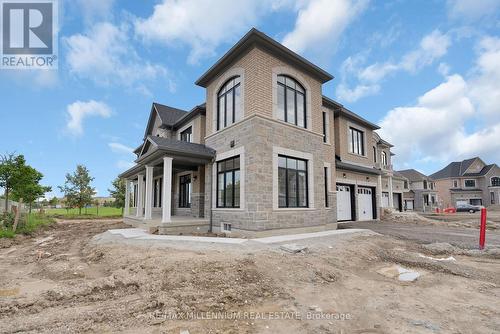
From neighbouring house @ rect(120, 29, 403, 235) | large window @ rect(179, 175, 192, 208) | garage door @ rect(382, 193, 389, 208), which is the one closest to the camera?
neighbouring house @ rect(120, 29, 403, 235)

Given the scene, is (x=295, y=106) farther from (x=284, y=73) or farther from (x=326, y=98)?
(x=326, y=98)

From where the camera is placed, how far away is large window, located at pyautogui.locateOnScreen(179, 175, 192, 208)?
15490 mm

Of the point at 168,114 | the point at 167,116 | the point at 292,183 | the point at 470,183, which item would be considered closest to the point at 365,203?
the point at 292,183

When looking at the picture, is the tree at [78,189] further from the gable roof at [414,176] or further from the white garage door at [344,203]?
the gable roof at [414,176]

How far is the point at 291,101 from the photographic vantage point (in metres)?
11.8

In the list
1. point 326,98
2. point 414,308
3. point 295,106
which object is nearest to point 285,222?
point 295,106

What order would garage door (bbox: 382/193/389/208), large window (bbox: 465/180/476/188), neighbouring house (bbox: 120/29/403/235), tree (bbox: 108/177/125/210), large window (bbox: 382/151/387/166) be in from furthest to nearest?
large window (bbox: 465/180/476/188) < tree (bbox: 108/177/125/210) < large window (bbox: 382/151/387/166) < garage door (bbox: 382/193/389/208) < neighbouring house (bbox: 120/29/403/235)

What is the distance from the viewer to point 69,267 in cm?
732

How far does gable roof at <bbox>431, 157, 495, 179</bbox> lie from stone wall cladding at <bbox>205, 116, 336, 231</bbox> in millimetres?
51534

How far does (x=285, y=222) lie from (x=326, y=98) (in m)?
8.58

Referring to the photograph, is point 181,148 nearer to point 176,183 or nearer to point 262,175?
point 262,175

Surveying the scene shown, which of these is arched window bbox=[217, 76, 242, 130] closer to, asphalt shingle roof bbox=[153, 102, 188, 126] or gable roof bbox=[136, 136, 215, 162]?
gable roof bbox=[136, 136, 215, 162]

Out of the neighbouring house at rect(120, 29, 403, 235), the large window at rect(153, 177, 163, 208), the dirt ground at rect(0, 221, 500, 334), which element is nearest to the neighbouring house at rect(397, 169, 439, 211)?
the neighbouring house at rect(120, 29, 403, 235)

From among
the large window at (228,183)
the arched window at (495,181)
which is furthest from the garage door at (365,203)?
the arched window at (495,181)
